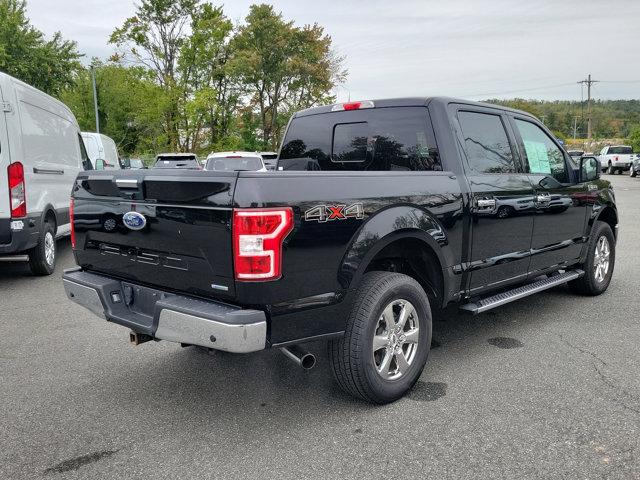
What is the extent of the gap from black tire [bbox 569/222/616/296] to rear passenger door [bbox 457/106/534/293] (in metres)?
1.46

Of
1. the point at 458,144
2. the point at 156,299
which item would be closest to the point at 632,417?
the point at 458,144

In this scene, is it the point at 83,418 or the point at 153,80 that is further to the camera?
the point at 153,80

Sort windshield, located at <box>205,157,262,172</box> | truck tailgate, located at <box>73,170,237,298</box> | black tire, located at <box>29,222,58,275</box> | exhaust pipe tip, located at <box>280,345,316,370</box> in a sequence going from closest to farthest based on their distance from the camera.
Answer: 1. truck tailgate, located at <box>73,170,237,298</box>
2. exhaust pipe tip, located at <box>280,345,316,370</box>
3. black tire, located at <box>29,222,58,275</box>
4. windshield, located at <box>205,157,262,172</box>

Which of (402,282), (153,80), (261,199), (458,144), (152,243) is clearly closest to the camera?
(261,199)

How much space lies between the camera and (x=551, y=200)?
4.99 m

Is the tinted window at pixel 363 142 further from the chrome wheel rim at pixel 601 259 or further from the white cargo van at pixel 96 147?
the white cargo van at pixel 96 147

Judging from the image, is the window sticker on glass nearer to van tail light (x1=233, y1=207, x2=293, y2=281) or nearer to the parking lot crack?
the parking lot crack

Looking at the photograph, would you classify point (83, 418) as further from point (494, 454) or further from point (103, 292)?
point (494, 454)

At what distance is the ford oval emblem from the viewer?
3.26 metres

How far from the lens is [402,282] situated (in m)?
3.48

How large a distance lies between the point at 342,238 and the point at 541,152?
2.85 m

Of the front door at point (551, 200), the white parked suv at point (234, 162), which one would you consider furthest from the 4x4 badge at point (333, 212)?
the white parked suv at point (234, 162)

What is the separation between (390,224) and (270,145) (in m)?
37.3

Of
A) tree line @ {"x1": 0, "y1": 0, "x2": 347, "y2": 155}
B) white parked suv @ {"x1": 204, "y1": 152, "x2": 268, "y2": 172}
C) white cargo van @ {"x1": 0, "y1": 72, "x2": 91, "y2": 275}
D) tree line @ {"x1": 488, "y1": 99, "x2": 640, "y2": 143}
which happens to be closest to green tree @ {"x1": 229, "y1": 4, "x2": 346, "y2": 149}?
tree line @ {"x1": 0, "y1": 0, "x2": 347, "y2": 155}
